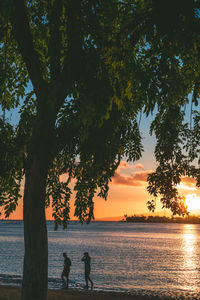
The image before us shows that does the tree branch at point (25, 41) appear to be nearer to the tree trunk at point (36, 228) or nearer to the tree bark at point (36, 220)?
the tree bark at point (36, 220)

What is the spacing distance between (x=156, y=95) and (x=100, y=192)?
418 cm

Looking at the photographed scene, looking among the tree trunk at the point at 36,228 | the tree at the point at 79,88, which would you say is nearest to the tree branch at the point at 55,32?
the tree at the point at 79,88

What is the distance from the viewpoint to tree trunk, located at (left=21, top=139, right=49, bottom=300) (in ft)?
26.3

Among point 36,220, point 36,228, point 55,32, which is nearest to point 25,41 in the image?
point 55,32

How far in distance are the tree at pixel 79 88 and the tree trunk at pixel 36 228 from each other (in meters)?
0.02

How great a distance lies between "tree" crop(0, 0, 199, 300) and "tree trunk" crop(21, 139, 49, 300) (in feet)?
0.07

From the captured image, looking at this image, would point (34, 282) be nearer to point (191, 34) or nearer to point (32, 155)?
point (32, 155)

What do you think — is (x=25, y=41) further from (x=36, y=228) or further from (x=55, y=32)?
(x=36, y=228)

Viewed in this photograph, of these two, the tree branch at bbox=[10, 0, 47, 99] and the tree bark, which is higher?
the tree branch at bbox=[10, 0, 47, 99]

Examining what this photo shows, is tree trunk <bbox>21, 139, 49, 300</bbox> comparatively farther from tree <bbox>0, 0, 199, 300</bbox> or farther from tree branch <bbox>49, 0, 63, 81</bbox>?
tree branch <bbox>49, 0, 63, 81</bbox>

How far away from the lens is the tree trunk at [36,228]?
803cm

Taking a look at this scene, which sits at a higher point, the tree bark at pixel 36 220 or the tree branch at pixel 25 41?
the tree branch at pixel 25 41

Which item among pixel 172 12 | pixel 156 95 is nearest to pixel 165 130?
pixel 156 95

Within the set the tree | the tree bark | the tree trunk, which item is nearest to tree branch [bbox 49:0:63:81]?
the tree
